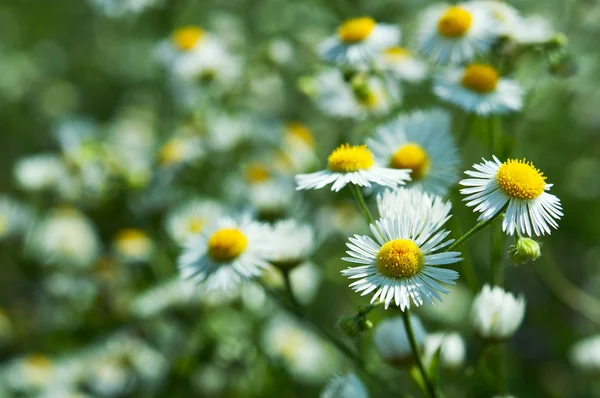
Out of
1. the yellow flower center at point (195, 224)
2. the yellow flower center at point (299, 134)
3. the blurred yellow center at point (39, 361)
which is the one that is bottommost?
the blurred yellow center at point (39, 361)

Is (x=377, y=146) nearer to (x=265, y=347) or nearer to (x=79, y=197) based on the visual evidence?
(x=265, y=347)

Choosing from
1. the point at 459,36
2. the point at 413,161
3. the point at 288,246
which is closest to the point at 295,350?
the point at 288,246

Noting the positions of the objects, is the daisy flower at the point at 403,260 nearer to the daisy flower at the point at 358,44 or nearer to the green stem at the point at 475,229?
the green stem at the point at 475,229

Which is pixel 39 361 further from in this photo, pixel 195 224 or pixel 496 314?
pixel 496 314

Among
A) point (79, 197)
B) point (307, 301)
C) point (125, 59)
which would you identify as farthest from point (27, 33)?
point (307, 301)

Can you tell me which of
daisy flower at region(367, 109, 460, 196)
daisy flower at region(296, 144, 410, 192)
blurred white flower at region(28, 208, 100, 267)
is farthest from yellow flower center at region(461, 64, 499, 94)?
blurred white flower at region(28, 208, 100, 267)

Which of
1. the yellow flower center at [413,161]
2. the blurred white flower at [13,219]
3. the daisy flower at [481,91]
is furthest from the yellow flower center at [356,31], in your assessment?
the blurred white flower at [13,219]
